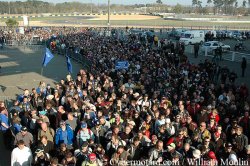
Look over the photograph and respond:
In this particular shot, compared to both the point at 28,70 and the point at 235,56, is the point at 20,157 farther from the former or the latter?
the point at 235,56

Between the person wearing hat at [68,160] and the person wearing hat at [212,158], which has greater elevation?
the person wearing hat at [212,158]

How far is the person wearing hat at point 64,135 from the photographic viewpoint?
27.8 ft

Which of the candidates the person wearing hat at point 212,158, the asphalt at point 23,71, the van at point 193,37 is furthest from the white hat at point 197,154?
the van at point 193,37

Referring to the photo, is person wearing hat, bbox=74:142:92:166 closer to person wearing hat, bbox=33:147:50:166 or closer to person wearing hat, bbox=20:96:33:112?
person wearing hat, bbox=33:147:50:166

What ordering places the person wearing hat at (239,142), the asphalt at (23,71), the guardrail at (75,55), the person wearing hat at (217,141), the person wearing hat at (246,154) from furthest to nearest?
the guardrail at (75,55), the asphalt at (23,71), the person wearing hat at (239,142), the person wearing hat at (217,141), the person wearing hat at (246,154)

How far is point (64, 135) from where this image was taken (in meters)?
8.51

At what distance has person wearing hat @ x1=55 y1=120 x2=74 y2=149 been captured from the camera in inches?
333

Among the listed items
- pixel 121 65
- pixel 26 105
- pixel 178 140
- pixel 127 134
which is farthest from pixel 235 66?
pixel 178 140

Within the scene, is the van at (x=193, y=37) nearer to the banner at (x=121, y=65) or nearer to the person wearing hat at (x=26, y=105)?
the banner at (x=121, y=65)

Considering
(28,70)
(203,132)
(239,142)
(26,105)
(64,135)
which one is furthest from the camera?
(28,70)

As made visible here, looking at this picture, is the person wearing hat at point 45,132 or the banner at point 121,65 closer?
the person wearing hat at point 45,132

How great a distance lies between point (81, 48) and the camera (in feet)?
92.9

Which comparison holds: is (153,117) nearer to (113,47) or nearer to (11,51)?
(113,47)

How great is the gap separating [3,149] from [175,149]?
5812 millimetres
